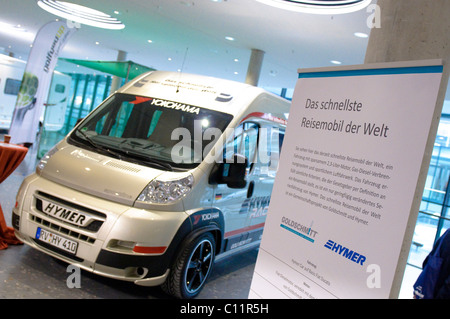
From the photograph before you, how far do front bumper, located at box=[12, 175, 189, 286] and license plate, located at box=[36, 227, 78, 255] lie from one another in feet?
0.08

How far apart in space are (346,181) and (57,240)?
8.71 feet

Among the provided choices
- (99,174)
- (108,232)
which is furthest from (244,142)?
(108,232)

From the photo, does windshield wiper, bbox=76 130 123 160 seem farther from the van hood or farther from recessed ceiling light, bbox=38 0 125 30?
recessed ceiling light, bbox=38 0 125 30

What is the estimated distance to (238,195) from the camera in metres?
4.64

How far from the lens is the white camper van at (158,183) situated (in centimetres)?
358

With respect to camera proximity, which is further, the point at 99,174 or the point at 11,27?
the point at 11,27

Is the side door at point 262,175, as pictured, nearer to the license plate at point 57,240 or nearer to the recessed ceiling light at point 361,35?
the license plate at point 57,240

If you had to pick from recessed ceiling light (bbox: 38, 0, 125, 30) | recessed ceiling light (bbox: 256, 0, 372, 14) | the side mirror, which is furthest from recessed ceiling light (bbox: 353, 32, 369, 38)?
recessed ceiling light (bbox: 38, 0, 125, 30)

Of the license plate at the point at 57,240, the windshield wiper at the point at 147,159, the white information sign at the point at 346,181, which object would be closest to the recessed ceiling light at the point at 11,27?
the windshield wiper at the point at 147,159

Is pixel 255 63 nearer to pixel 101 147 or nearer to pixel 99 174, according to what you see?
pixel 101 147

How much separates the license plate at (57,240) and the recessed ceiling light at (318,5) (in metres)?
5.54

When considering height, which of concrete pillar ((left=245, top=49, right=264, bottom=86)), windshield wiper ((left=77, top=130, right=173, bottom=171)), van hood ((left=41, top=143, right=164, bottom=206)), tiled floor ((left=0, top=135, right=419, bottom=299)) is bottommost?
tiled floor ((left=0, top=135, right=419, bottom=299))

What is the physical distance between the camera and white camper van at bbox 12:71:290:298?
358 centimetres

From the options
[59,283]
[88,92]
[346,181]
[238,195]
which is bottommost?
[59,283]
